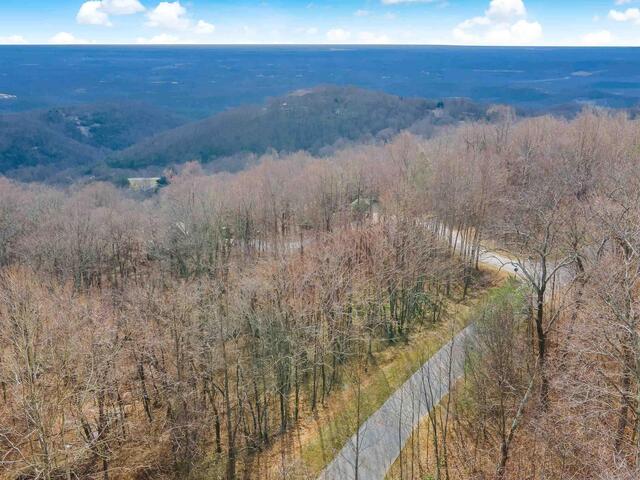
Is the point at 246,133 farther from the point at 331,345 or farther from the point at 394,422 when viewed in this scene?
the point at 394,422

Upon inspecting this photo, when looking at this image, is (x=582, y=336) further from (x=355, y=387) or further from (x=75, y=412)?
(x=75, y=412)

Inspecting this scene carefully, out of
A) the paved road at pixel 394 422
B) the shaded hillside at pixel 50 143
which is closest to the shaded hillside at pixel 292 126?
the shaded hillside at pixel 50 143

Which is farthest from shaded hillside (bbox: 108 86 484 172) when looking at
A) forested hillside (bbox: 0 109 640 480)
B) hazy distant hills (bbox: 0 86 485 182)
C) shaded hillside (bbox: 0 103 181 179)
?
forested hillside (bbox: 0 109 640 480)

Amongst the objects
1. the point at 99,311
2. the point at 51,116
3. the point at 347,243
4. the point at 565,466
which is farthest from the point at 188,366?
the point at 51,116

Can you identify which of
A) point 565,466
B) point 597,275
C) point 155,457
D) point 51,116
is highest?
point 51,116

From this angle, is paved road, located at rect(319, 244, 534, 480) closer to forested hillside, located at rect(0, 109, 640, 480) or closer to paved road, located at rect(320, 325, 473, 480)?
paved road, located at rect(320, 325, 473, 480)

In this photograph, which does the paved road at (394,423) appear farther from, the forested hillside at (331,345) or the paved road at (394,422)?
the forested hillside at (331,345)

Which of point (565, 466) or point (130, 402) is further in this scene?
point (130, 402)

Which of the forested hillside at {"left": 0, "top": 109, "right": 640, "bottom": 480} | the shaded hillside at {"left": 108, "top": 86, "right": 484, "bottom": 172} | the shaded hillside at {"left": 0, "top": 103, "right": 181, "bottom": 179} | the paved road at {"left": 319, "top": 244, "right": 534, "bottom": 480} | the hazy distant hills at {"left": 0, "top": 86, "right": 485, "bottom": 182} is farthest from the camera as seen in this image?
the shaded hillside at {"left": 0, "top": 103, "right": 181, "bottom": 179}
